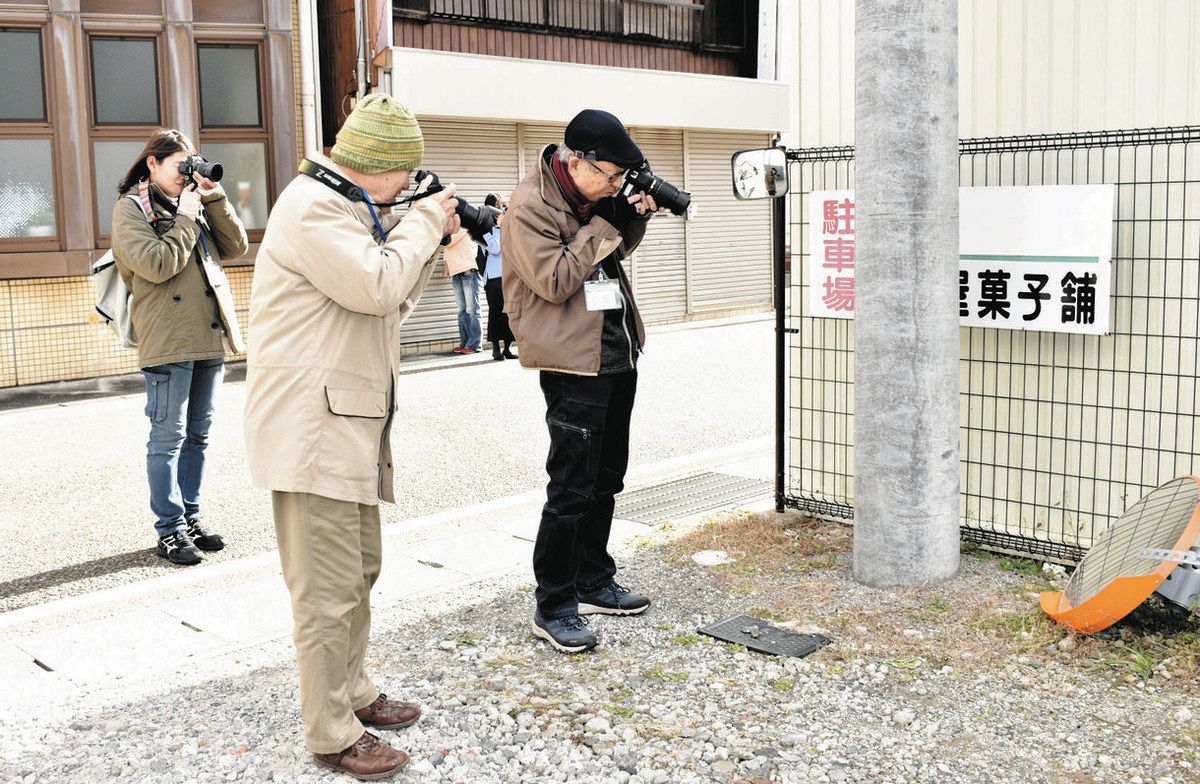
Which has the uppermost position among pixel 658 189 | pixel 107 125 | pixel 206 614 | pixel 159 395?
pixel 107 125

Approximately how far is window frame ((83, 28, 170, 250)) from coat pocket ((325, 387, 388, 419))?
10.0 metres

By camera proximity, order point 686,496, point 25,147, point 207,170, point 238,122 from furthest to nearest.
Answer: point 238,122
point 25,147
point 686,496
point 207,170

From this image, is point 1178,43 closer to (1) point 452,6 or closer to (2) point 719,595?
(2) point 719,595

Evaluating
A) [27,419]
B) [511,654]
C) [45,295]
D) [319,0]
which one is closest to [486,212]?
[511,654]

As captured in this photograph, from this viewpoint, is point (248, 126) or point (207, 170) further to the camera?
point (248, 126)

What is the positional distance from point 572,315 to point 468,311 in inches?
395

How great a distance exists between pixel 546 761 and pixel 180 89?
426 inches

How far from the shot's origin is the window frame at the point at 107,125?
40.7ft

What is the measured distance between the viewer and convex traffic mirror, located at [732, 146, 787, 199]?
5625mm

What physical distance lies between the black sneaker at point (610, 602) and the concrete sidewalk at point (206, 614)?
0.55 m

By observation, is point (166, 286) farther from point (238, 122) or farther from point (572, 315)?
point (238, 122)

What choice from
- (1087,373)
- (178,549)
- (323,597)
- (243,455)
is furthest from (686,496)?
(323,597)

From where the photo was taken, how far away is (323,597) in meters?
3.48

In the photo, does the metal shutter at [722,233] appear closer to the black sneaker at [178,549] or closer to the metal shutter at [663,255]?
the metal shutter at [663,255]
